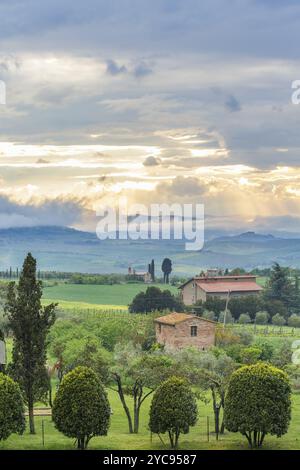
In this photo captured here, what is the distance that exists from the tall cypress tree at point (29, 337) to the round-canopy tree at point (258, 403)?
8.81 m

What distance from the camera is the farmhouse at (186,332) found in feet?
235

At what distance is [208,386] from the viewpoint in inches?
1756

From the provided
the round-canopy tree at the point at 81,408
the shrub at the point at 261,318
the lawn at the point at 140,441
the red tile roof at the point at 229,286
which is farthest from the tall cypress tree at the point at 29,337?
the red tile roof at the point at 229,286

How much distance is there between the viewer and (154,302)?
3994 inches

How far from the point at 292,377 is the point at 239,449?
18206 mm

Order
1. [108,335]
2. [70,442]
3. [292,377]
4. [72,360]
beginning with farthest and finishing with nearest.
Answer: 1. [108,335]
2. [292,377]
3. [72,360]
4. [70,442]

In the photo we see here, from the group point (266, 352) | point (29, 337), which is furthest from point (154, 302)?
Result: point (29, 337)

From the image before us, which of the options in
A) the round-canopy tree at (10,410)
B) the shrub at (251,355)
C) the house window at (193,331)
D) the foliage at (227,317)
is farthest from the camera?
the foliage at (227,317)

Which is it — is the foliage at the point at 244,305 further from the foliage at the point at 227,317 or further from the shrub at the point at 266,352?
the shrub at the point at 266,352

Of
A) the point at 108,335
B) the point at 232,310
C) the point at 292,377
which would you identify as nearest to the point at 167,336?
the point at 108,335

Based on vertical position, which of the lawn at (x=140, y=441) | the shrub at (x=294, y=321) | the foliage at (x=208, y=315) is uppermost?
the foliage at (x=208, y=315)

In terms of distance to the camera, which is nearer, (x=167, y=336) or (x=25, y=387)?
(x=25, y=387)

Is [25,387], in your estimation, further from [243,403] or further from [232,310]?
[232,310]

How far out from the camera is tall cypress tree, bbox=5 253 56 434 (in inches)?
1714
